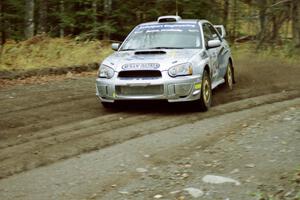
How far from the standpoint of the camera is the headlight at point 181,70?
29.4ft

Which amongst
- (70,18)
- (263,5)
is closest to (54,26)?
(70,18)

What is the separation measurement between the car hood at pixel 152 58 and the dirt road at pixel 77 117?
2.85 feet

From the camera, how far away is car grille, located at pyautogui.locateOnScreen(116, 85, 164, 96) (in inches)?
352

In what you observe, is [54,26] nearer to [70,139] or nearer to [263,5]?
[263,5]

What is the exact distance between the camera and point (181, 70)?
8992 mm

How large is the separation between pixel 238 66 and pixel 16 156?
10.2 m

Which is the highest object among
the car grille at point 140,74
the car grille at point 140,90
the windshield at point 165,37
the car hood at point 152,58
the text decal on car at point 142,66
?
the windshield at point 165,37

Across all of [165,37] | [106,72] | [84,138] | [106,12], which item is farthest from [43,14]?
[84,138]

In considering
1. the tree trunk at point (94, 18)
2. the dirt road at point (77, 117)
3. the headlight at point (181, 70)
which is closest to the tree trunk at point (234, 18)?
the tree trunk at point (94, 18)

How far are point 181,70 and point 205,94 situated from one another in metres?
0.73

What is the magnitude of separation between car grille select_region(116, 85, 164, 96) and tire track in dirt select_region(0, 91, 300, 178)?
402 millimetres

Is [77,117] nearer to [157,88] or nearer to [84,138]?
[157,88]

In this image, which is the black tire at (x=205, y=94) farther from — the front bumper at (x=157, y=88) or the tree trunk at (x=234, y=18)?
the tree trunk at (x=234, y=18)

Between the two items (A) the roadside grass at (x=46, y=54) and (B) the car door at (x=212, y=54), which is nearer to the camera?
(B) the car door at (x=212, y=54)
